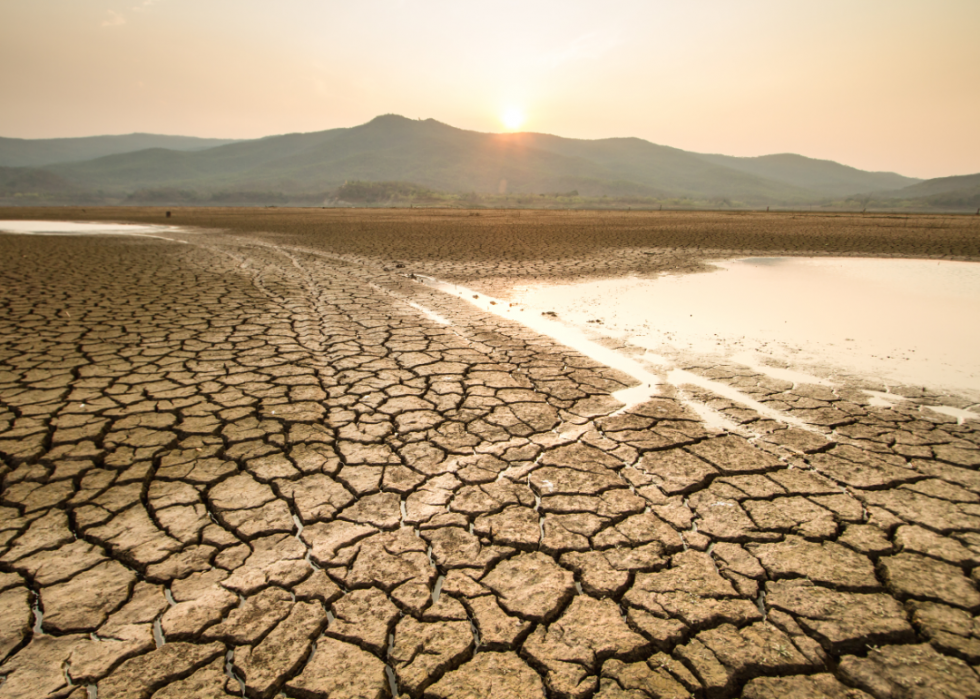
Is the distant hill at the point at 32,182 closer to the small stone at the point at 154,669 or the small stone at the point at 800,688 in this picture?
the small stone at the point at 154,669

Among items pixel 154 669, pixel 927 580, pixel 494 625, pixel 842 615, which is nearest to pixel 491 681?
pixel 494 625

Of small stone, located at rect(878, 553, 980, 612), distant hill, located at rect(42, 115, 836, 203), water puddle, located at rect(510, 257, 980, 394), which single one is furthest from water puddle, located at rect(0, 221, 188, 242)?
distant hill, located at rect(42, 115, 836, 203)

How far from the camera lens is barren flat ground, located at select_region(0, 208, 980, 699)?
1.46m

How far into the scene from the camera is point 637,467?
8.43ft

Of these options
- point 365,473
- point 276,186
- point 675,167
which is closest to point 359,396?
point 365,473

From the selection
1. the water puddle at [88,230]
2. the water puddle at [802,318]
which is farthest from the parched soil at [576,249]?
the water puddle at [88,230]

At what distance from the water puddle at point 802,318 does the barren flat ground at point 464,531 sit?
603mm

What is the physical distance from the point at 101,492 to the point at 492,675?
209cm

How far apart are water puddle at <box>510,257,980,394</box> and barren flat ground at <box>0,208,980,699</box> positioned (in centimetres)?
60

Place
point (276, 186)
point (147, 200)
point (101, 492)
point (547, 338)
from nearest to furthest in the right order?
1. point (101, 492)
2. point (547, 338)
3. point (147, 200)
4. point (276, 186)

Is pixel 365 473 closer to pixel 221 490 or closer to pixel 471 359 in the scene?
pixel 221 490

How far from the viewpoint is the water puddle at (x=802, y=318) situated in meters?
4.14

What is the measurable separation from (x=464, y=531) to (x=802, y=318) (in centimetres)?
534

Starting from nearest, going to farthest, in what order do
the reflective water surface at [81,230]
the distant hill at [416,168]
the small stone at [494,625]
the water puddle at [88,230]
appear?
the small stone at [494,625] < the water puddle at [88,230] < the reflective water surface at [81,230] < the distant hill at [416,168]
